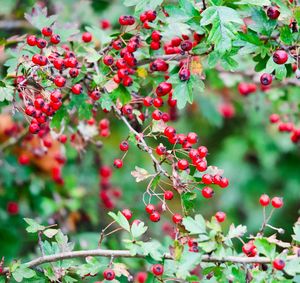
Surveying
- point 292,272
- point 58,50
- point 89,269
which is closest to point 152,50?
point 58,50

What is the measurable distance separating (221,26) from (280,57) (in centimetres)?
26

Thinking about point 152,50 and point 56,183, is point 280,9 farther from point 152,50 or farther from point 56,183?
point 56,183

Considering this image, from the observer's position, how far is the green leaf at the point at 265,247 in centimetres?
185

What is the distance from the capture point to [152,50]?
247cm

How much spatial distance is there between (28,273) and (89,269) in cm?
20

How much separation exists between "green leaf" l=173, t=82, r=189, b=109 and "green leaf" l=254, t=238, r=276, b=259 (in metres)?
0.61

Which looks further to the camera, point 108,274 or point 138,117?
point 138,117

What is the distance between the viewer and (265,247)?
6.11 feet

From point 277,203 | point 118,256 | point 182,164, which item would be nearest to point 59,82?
point 182,164

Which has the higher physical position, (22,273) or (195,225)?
(195,225)

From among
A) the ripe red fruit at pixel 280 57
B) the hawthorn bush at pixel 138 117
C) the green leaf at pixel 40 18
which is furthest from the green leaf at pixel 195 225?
the green leaf at pixel 40 18

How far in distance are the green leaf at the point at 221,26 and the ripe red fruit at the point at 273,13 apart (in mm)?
196

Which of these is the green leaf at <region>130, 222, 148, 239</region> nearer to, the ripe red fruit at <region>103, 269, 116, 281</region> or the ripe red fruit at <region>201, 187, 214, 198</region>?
the ripe red fruit at <region>103, 269, 116, 281</region>

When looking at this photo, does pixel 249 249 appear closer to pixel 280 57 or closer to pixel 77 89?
pixel 280 57
